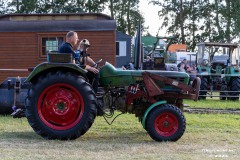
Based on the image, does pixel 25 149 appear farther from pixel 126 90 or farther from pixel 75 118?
pixel 126 90

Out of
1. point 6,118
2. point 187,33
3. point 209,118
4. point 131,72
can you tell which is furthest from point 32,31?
point 187,33

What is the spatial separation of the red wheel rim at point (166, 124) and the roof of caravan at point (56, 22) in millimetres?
8846

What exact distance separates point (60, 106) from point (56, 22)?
29.4ft

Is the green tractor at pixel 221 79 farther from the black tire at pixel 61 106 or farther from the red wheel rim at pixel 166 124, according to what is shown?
the black tire at pixel 61 106

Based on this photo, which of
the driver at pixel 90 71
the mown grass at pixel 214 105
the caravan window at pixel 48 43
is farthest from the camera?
the caravan window at pixel 48 43

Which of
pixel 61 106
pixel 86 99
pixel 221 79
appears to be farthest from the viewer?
pixel 221 79

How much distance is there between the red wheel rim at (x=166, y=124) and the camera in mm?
7703

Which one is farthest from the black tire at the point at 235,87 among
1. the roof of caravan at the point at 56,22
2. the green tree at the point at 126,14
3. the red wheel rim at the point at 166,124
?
the green tree at the point at 126,14

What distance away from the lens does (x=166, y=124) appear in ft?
25.2

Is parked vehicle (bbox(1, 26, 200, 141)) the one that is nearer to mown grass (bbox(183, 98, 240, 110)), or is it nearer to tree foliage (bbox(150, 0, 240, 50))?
mown grass (bbox(183, 98, 240, 110))

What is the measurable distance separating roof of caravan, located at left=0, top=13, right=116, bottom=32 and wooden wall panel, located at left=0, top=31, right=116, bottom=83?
185mm

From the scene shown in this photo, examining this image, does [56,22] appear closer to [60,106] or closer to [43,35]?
[43,35]

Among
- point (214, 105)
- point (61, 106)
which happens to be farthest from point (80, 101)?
point (214, 105)

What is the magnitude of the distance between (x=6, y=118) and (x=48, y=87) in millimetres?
2985
